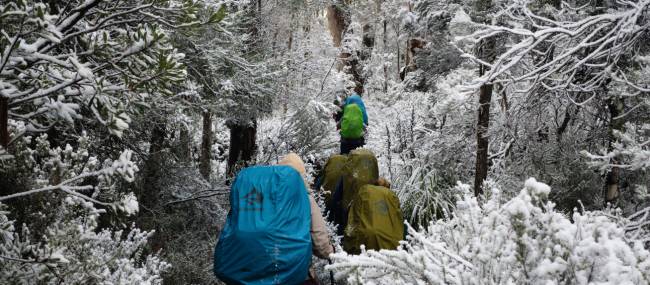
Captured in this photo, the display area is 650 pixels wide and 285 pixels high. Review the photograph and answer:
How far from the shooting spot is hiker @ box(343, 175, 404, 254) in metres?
4.80

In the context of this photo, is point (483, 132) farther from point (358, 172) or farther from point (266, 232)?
point (266, 232)

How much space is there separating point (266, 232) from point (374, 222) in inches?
64.5

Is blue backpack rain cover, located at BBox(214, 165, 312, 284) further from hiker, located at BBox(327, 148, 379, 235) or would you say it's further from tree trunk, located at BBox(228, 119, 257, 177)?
tree trunk, located at BBox(228, 119, 257, 177)

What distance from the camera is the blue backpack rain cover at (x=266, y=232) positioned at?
344 cm

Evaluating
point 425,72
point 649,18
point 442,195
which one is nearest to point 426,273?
point 649,18

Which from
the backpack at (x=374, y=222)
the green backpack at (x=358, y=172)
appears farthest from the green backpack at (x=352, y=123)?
the backpack at (x=374, y=222)

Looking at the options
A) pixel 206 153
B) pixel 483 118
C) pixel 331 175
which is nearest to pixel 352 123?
pixel 206 153

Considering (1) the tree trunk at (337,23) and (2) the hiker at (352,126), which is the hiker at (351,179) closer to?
(2) the hiker at (352,126)

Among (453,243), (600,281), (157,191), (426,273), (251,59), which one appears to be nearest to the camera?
(600,281)

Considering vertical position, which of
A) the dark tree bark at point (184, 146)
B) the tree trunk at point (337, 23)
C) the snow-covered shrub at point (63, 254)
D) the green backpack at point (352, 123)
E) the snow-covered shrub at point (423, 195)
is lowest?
the snow-covered shrub at point (423, 195)

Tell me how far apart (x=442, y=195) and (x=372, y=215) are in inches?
124

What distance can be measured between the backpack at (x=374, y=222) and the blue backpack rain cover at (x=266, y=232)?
1237 millimetres

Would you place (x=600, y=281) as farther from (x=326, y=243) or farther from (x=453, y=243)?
(x=326, y=243)

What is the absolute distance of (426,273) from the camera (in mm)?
2172
